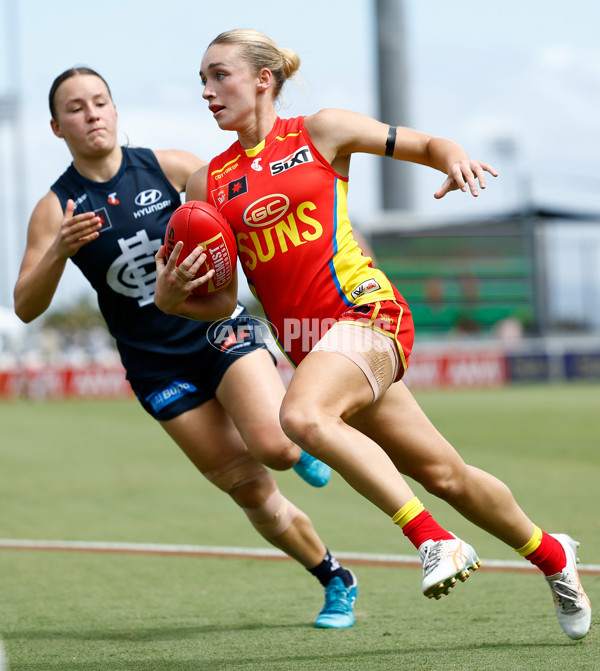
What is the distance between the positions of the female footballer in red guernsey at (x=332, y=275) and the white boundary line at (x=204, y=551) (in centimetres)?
Answer: 197

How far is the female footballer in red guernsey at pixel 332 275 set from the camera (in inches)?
153

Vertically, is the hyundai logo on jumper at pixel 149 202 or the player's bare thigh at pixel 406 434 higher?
the hyundai logo on jumper at pixel 149 202

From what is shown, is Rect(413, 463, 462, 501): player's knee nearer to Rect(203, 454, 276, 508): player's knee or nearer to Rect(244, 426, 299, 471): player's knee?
Rect(244, 426, 299, 471): player's knee

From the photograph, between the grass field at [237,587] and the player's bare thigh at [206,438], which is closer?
the grass field at [237,587]

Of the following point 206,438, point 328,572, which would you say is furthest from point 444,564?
point 206,438

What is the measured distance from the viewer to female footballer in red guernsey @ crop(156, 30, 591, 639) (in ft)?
12.7

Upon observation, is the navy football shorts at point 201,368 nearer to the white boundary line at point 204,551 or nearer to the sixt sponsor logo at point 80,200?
the sixt sponsor logo at point 80,200

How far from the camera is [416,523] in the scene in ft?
12.2

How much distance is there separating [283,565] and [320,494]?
3.24 m

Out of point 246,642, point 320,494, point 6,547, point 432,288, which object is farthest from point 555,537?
point 432,288

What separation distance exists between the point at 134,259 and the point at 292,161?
4.09 feet

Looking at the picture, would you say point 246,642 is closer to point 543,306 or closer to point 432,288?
point 432,288

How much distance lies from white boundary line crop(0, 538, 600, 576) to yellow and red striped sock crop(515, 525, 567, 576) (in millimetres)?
1795

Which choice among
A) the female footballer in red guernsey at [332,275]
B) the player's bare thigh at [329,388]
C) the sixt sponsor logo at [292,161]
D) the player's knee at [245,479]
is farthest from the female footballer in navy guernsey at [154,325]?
the sixt sponsor logo at [292,161]
